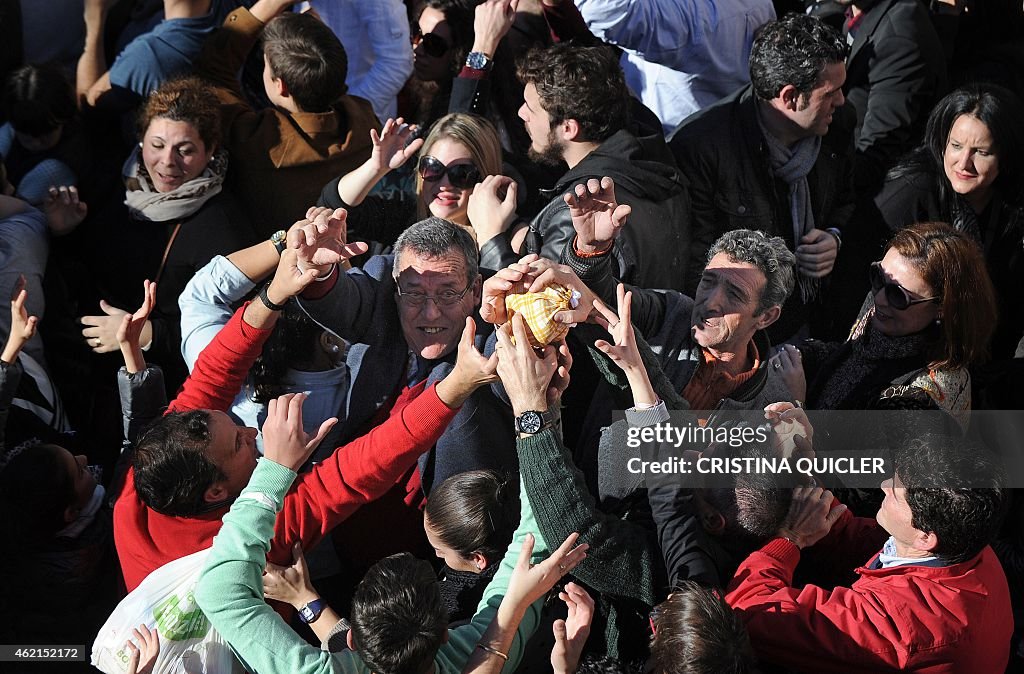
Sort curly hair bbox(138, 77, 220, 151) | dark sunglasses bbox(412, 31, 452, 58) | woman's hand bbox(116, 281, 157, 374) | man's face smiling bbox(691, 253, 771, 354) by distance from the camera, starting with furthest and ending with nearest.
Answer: dark sunglasses bbox(412, 31, 452, 58)
curly hair bbox(138, 77, 220, 151)
woman's hand bbox(116, 281, 157, 374)
man's face smiling bbox(691, 253, 771, 354)

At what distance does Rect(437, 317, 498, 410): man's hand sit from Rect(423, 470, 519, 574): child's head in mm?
224

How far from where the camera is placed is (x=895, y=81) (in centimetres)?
438

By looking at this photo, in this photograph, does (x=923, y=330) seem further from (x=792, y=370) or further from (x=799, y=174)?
(x=799, y=174)

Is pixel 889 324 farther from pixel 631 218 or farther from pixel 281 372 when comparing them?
pixel 281 372

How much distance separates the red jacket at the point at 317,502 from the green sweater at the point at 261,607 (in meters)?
0.20

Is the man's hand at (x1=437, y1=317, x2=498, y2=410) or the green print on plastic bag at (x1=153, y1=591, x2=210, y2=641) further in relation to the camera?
the man's hand at (x1=437, y1=317, x2=498, y2=410)

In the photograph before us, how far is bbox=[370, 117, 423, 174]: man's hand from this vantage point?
384cm

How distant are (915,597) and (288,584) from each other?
1556mm

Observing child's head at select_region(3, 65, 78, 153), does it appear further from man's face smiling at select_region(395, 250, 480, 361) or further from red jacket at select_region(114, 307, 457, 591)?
red jacket at select_region(114, 307, 457, 591)

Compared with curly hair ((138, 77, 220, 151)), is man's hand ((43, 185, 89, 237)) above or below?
below

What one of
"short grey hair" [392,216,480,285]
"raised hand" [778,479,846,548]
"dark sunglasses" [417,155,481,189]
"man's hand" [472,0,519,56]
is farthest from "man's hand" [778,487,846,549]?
"man's hand" [472,0,519,56]

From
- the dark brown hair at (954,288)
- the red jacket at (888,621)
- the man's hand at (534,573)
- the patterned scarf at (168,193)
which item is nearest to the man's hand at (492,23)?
the patterned scarf at (168,193)

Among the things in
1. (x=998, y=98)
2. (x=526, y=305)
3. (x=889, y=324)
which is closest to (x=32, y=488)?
(x=526, y=305)

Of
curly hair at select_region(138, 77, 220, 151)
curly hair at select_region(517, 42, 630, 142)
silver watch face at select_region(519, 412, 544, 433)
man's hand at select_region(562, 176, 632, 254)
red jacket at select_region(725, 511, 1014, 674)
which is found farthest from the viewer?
curly hair at select_region(138, 77, 220, 151)
